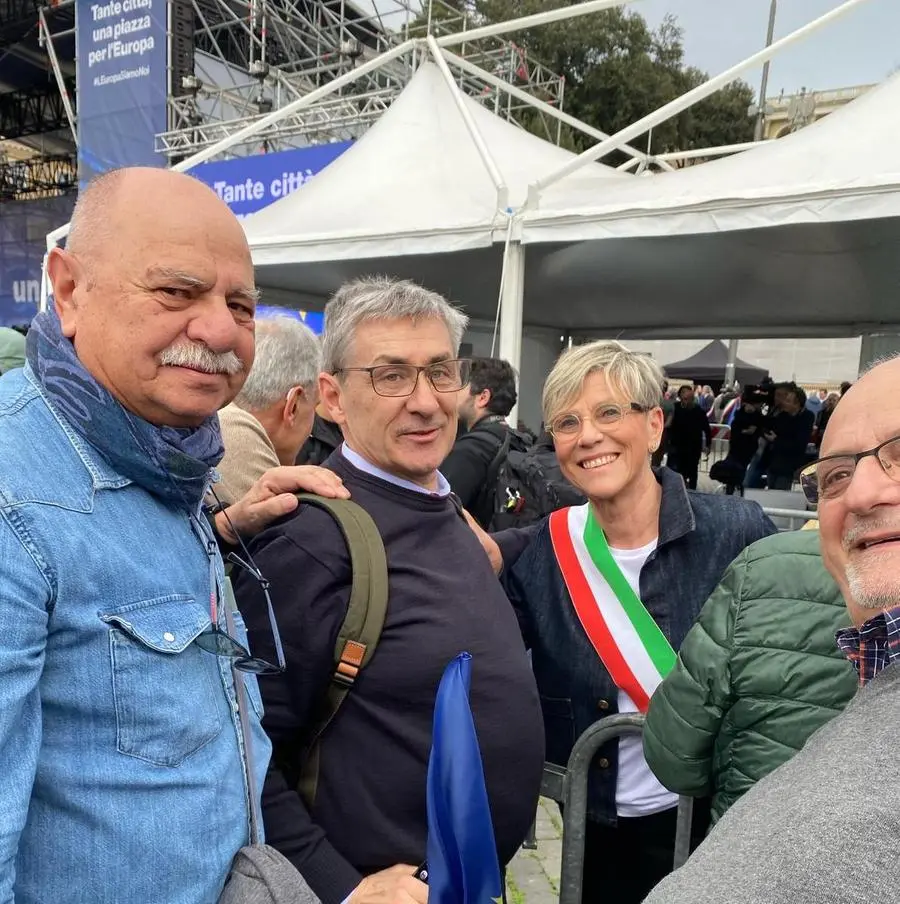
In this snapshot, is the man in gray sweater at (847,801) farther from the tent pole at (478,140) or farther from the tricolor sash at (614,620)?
the tent pole at (478,140)

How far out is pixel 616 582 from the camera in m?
1.73

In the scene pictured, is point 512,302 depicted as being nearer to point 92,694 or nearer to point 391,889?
point 391,889

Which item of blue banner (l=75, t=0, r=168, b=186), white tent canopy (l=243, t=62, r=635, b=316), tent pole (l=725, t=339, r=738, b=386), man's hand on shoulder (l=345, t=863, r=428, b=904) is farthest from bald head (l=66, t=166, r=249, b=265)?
tent pole (l=725, t=339, r=738, b=386)

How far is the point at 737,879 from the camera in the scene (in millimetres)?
595

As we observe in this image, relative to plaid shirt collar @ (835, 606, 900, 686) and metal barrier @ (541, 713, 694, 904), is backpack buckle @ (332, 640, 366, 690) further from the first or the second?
plaid shirt collar @ (835, 606, 900, 686)

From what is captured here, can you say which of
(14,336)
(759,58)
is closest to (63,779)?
(14,336)

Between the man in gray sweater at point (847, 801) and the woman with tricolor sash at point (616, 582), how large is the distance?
2.63 ft

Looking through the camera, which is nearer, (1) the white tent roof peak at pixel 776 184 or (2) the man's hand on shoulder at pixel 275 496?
(2) the man's hand on shoulder at pixel 275 496

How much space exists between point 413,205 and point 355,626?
4.11m

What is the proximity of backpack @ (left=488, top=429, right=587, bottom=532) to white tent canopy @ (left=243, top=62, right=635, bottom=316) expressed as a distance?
1.70 meters

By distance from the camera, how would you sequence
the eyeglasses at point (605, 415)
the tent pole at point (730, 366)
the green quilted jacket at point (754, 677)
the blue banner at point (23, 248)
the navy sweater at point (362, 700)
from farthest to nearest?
the tent pole at point (730, 366) < the blue banner at point (23, 248) < the eyeglasses at point (605, 415) < the navy sweater at point (362, 700) < the green quilted jacket at point (754, 677)

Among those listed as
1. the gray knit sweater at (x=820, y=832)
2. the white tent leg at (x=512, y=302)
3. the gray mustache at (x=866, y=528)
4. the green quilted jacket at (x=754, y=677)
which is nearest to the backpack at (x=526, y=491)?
the white tent leg at (x=512, y=302)

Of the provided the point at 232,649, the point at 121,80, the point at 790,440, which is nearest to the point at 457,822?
the point at 232,649

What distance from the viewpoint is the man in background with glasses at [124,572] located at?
762mm
